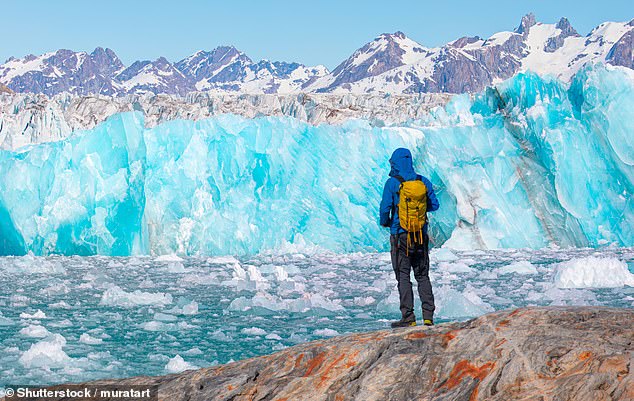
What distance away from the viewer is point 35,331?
720 cm

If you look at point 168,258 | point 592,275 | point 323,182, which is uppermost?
point 323,182

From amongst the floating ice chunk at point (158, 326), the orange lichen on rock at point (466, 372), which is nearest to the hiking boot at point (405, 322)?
the orange lichen on rock at point (466, 372)

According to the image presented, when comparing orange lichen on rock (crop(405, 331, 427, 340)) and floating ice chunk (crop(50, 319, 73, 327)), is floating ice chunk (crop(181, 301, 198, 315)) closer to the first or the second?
floating ice chunk (crop(50, 319, 73, 327))

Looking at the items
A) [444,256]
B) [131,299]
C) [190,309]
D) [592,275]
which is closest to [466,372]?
[190,309]

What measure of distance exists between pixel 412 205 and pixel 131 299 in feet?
20.6

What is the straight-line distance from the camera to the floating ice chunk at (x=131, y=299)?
365 inches

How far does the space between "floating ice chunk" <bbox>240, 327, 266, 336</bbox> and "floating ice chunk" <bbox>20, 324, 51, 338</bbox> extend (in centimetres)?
217

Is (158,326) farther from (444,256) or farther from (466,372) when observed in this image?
(444,256)

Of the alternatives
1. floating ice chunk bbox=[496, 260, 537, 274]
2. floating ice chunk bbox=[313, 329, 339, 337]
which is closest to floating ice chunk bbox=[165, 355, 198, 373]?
floating ice chunk bbox=[313, 329, 339, 337]

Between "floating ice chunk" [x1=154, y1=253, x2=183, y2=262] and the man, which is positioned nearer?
the man

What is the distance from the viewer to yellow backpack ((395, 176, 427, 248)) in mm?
4156

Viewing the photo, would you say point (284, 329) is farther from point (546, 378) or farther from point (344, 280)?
point (546, 378)

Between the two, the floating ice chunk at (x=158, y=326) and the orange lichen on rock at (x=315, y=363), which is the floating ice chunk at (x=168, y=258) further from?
the orange lichen on rock at (x=315, y=363)

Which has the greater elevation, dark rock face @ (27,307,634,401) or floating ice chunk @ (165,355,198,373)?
dark rock face @ (27,307,634,401)
